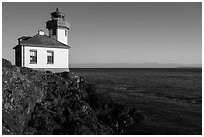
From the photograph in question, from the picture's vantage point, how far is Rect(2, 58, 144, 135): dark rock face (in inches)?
403

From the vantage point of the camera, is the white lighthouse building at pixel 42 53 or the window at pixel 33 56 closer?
the white lighthouse building at pixel 42 53

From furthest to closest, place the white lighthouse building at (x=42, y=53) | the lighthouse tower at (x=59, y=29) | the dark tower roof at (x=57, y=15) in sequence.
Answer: the dark tower roof at (x=57, y=15) < the lighthouse tower at (x=59, y=29) < the white lighthouse building at (x=42, y=53)

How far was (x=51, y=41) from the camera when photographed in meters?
20.3

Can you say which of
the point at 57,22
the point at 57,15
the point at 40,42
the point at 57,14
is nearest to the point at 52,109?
the point at 40,42

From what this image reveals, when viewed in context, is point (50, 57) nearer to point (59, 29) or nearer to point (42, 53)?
point (42, 53)

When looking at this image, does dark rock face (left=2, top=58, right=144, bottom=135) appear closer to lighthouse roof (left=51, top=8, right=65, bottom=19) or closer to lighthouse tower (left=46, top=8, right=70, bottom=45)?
lighthouse tower (left=46, top=8, right=70, bottom=45)

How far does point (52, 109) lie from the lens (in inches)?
497

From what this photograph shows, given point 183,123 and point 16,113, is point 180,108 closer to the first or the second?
point 183,123

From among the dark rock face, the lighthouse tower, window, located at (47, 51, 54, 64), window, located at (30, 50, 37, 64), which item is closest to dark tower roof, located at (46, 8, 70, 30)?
the lighthouse tower

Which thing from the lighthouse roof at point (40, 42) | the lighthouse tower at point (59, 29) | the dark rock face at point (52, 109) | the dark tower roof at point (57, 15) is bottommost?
the dark rock face at point (52, 109)

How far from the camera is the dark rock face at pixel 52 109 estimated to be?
→ 10.2 m

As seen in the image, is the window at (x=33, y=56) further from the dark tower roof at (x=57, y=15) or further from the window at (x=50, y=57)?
→ the dark tower roof at (x=57, y=15)

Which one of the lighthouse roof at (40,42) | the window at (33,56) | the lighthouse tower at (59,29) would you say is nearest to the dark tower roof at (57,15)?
the lighthouse tower at (59,29)

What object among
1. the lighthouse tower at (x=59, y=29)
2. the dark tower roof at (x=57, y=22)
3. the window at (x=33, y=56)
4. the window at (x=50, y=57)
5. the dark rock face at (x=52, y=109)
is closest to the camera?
the dark rock face at (x=52, y=109)
